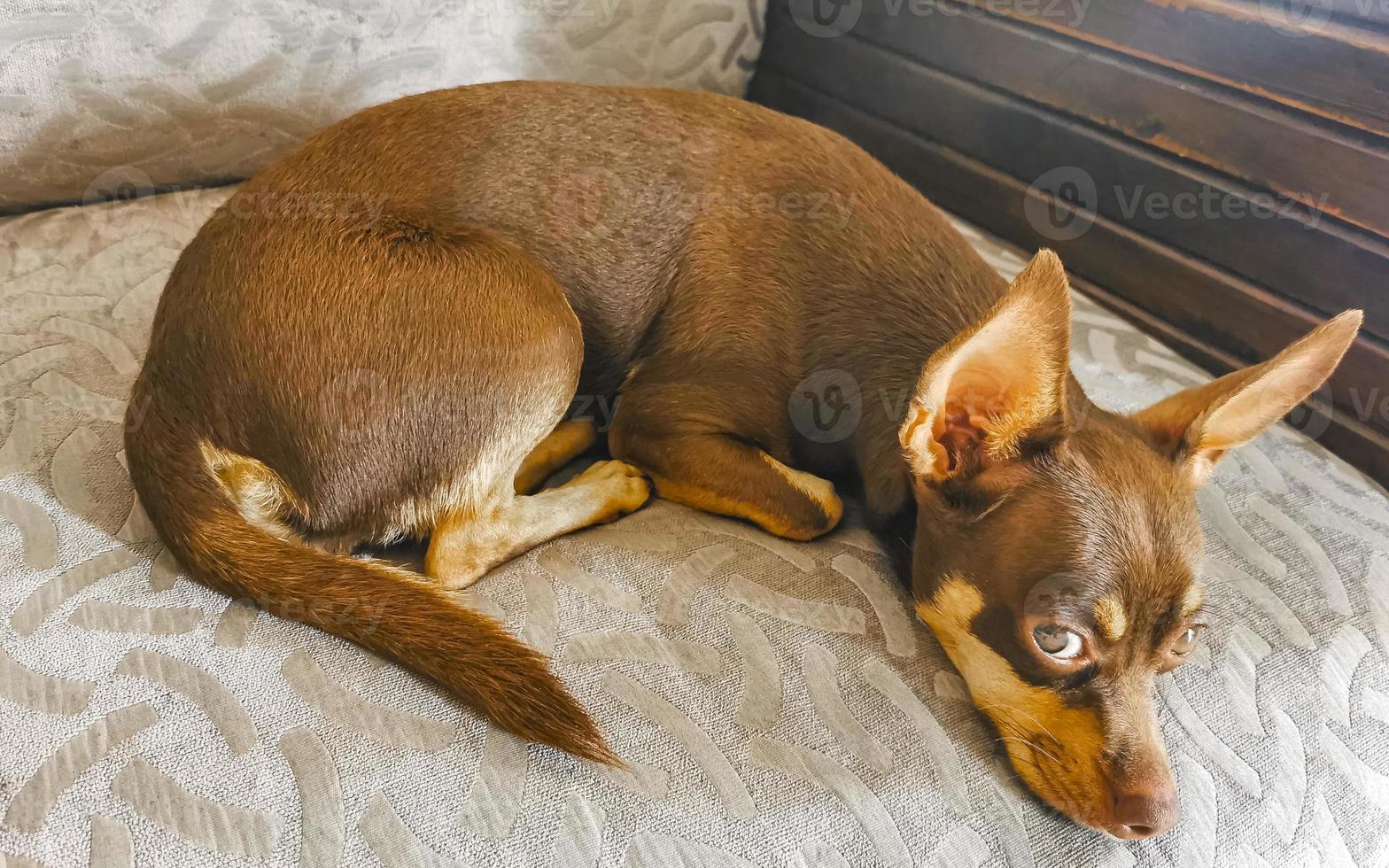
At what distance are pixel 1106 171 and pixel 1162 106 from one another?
8.0 inches

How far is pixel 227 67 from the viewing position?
2.09 metres

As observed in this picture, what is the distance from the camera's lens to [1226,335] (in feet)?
7.37

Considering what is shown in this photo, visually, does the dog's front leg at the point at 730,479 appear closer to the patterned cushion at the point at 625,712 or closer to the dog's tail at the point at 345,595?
the patterned cushion at the point at 625,712

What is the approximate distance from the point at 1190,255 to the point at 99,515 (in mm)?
2429

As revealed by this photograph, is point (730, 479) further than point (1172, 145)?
No

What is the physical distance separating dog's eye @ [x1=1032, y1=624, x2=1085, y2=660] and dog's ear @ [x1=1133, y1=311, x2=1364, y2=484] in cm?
37

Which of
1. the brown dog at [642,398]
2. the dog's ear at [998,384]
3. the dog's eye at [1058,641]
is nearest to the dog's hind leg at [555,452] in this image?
the brown dog at [642,398]

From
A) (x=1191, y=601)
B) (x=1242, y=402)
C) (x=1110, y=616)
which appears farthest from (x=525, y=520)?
(x=1242, y=402)

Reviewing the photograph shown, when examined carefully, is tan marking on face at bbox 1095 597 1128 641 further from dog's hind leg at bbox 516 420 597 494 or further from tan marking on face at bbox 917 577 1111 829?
dog's hind leg at bbox 516 420 597 494

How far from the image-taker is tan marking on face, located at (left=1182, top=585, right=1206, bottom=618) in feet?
4.27

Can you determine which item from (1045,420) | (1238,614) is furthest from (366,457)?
(1238,614)

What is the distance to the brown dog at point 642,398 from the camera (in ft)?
4.17

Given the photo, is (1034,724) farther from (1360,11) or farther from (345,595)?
(1360,11)

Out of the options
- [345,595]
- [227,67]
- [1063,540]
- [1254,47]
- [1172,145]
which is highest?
[1254,47]
